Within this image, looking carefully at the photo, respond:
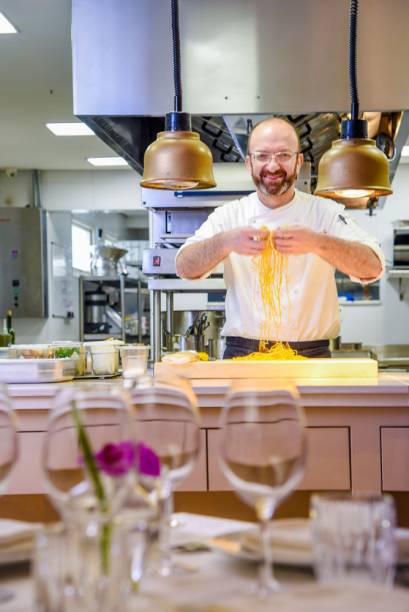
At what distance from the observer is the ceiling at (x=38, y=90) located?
201 inches

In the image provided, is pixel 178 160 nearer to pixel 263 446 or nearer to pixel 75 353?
pixel 75 353

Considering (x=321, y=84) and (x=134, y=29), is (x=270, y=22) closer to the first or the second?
(x=321, y=84)

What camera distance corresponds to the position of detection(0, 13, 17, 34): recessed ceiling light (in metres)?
5.08

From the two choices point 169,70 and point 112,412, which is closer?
point 112,412

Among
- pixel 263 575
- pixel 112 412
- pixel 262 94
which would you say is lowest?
pixel 263 575

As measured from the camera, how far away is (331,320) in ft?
11.8

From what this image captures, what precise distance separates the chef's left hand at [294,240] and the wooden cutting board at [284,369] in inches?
15.5

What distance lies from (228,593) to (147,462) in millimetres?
216

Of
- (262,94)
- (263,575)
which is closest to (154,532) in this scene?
(263,575)

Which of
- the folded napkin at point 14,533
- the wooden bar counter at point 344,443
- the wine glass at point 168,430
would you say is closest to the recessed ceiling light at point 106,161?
the wooden bar counter at point 344,443

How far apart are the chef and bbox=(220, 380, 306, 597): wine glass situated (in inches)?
86.3

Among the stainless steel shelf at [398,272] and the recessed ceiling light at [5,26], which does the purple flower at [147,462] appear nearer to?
the recessed ceiling light at [5,26]

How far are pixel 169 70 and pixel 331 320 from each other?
50.0 inches

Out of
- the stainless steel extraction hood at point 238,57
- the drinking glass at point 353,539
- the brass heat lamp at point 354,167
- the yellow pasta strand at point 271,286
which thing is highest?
the stainless steel extraction hood at point 238,57
